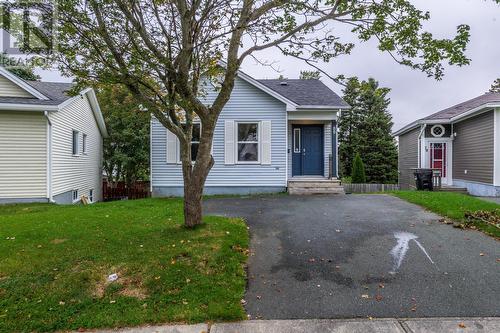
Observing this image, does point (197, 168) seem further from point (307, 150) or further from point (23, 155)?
point (307, 150)

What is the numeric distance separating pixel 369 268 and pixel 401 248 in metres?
1.09

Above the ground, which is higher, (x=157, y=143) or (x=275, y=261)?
(x=157, y=143)

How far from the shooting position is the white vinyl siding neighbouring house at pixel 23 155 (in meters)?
9.70

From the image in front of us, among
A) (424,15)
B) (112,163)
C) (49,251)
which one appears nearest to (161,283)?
(49,251)

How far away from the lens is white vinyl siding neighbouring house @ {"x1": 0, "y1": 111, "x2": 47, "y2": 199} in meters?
9.70

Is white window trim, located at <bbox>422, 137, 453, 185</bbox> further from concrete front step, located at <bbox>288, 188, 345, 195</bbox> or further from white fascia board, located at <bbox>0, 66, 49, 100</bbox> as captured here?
white fascia board, located at <bbox>0, 66, 49, 100</bbox>

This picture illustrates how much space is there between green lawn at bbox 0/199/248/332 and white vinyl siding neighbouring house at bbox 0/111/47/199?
4098 mm

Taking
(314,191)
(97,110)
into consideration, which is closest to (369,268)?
(314,191)

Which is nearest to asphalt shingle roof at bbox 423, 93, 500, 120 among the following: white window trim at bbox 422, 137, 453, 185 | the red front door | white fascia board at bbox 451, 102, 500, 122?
white fascia board at bbox 451, 102, 500, 122

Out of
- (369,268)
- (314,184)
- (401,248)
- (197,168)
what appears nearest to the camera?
(369,268)

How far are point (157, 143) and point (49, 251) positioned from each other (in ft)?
24.5

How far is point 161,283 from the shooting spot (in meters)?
3.79

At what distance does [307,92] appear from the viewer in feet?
44.9

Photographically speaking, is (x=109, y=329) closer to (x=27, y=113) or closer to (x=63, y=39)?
(x=63, y=39)
